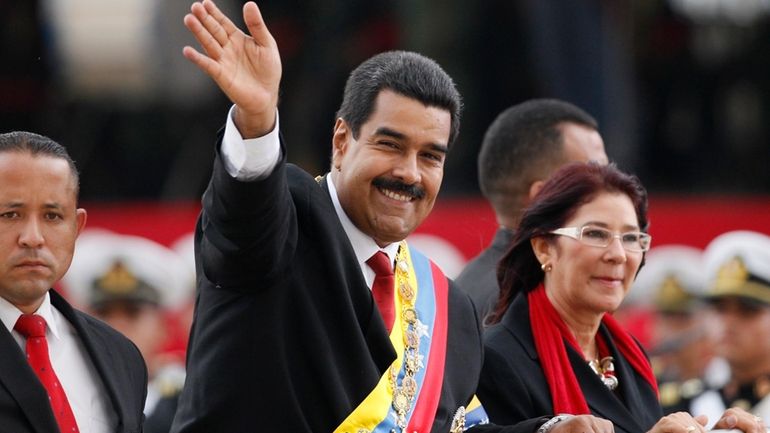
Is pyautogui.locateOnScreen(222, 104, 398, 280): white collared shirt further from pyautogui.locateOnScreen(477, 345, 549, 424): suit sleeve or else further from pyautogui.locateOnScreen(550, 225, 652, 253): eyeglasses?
pyautogui.locateOnScreen(550, 225, 652, 253): eyeglasses

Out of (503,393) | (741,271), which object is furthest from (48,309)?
(741,271)

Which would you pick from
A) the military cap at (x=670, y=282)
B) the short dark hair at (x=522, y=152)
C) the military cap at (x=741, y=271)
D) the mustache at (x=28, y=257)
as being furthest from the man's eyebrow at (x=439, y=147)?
the military cap at (x=670, y=282)

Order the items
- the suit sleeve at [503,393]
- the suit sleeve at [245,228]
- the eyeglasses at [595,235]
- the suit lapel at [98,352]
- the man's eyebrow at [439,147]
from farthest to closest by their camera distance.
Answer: the eyeglasses at [595,235]
the suit sleeve at [503,393]
the man's eyebrow at [439,147]
the suit lapel at [98,352]
the suit sleeve at [245,228]

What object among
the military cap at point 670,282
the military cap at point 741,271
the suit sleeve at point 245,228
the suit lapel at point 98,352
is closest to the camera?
the suit sleeve at point 245,228

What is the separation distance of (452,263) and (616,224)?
18.5 ft

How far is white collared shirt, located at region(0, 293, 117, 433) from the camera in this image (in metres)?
4.55

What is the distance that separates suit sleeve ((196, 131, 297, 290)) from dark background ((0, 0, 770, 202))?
26.4 ft

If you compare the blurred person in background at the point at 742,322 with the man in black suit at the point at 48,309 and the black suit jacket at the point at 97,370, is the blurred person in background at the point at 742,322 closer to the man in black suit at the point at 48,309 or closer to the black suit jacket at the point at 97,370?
the black suit jacket at the point at 97,370

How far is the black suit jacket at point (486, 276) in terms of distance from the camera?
6.11 metres

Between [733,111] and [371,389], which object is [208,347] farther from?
[733,111]

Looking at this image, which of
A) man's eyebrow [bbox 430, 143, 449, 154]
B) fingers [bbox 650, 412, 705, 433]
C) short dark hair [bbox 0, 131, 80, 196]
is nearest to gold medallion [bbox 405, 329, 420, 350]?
man's eyebrow [bbox 430, 143, 449, 154]

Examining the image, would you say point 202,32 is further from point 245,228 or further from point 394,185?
point 394,185

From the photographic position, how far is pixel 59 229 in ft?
15.1

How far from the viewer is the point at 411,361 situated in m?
4.75
